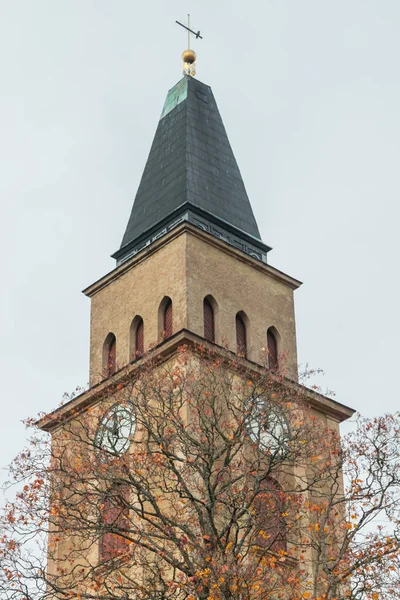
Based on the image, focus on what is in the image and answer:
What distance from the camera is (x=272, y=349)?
34.1 meters

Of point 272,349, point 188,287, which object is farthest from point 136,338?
point 272,349

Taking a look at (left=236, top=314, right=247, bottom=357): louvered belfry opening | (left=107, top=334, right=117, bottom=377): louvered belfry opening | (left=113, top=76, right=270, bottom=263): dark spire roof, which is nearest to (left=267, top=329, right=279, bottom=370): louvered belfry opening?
(left=236, top=314, right=247, bottom=357): louvered belfry opening

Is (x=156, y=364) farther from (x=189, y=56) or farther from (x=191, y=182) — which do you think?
(x=189, y=56)

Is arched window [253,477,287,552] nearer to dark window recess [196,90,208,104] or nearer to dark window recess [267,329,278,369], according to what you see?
Answer: dark window recess [267,329,278,369]

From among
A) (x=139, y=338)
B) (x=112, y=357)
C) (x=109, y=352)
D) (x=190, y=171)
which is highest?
(x=190, y=171)

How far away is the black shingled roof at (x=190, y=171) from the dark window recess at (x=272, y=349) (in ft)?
12.4

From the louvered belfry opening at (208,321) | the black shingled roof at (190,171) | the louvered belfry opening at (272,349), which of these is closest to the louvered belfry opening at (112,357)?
the louvered belfry opening at (208,321)

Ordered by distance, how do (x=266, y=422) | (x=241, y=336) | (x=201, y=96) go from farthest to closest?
(x=201, y=96), (x=241, y=336), (x=266, y=422)

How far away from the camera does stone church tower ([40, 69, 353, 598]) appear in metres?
31.8

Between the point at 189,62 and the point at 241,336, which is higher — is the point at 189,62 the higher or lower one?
the higher one

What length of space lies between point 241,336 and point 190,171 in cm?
619

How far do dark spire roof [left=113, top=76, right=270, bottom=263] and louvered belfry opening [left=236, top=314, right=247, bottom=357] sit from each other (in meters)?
3.03

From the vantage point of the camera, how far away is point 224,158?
38562mm

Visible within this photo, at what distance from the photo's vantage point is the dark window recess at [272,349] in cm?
3372
